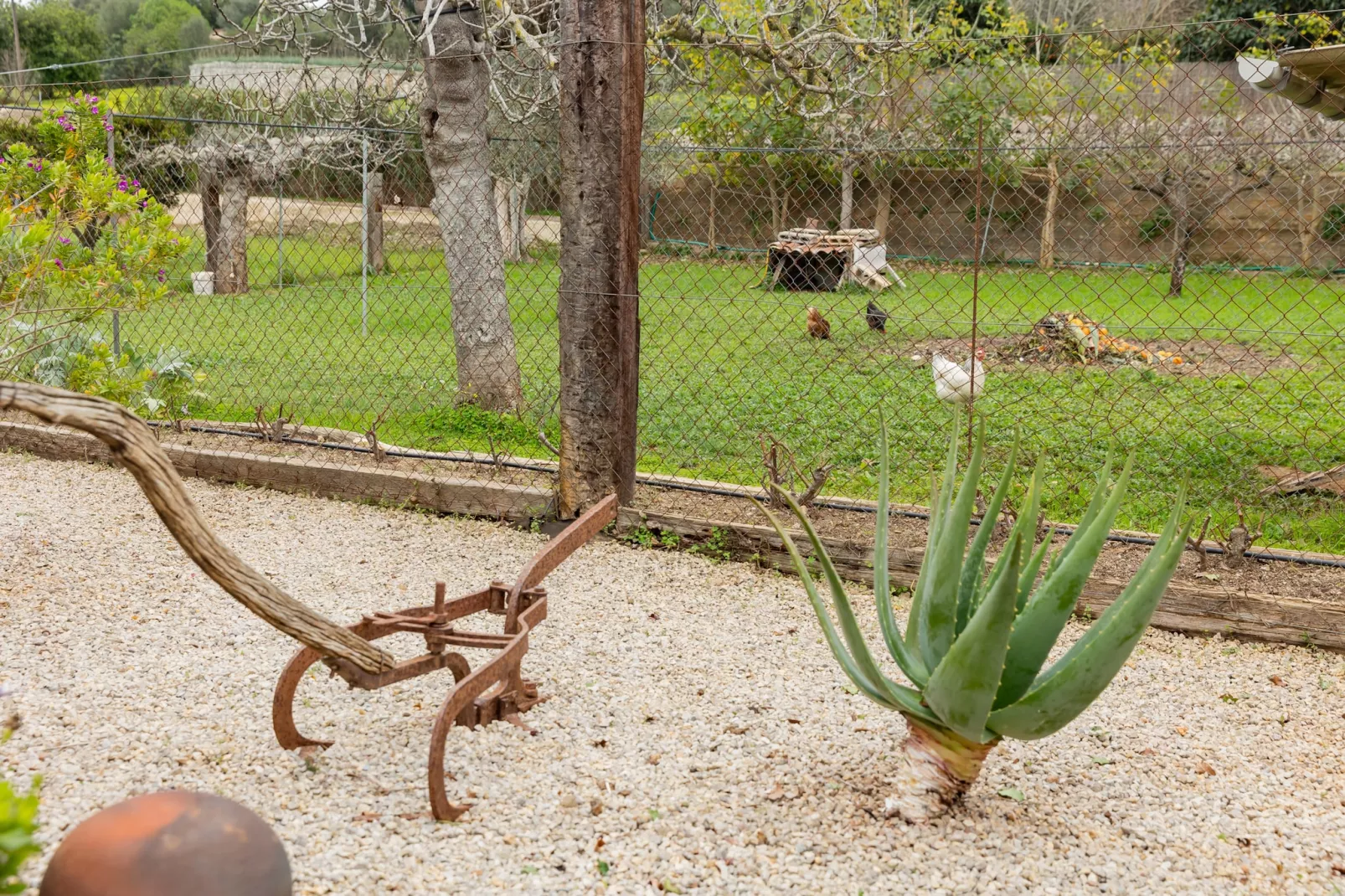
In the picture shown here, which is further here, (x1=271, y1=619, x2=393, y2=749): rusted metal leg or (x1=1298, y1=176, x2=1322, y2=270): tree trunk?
(x1=1298, y1=176, x2=1322, y2=270): tree trunk

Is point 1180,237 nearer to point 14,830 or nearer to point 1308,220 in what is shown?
point 1308,220

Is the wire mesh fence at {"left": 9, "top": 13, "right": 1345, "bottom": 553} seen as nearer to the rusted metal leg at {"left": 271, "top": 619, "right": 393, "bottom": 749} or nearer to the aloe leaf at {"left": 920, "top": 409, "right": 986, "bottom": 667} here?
the aloe leaf at {"left": 920, "top": 409, "right": 986, "bottom": 667}

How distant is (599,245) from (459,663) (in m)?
2.24

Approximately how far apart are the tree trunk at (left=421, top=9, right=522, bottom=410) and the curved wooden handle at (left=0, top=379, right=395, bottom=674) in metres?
4.37

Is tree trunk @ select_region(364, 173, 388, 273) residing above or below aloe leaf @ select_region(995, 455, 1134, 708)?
below

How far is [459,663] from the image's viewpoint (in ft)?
10.0

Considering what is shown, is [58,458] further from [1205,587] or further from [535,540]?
[1205,587]

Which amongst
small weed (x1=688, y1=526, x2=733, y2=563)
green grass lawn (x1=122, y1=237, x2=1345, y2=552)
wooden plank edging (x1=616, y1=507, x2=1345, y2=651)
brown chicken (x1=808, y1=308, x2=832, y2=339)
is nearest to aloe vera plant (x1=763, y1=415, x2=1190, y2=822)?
wooden plank edging (x1=616, y1=507, x2=1345, y2=651)

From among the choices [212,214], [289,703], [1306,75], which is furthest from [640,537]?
[212,214]

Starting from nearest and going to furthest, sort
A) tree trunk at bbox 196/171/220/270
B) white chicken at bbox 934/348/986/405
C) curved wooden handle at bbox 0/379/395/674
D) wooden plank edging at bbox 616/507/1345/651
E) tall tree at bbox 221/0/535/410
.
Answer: curved wooden handle at bbox 0/379/395/674 < wooden plank edging at bbox 616/507/1345/651 < white chicken at bbox 934/348/986/405 < tall tree at bbox 221/0/535/410 < tree trunk at bbox 196/171/220/270

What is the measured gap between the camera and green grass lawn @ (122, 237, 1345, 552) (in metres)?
5.52

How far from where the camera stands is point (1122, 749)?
3.19m

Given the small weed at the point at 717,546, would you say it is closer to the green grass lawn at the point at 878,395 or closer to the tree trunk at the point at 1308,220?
the green grass lawn at the point at 878,395

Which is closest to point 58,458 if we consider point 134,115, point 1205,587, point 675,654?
point 134,115
